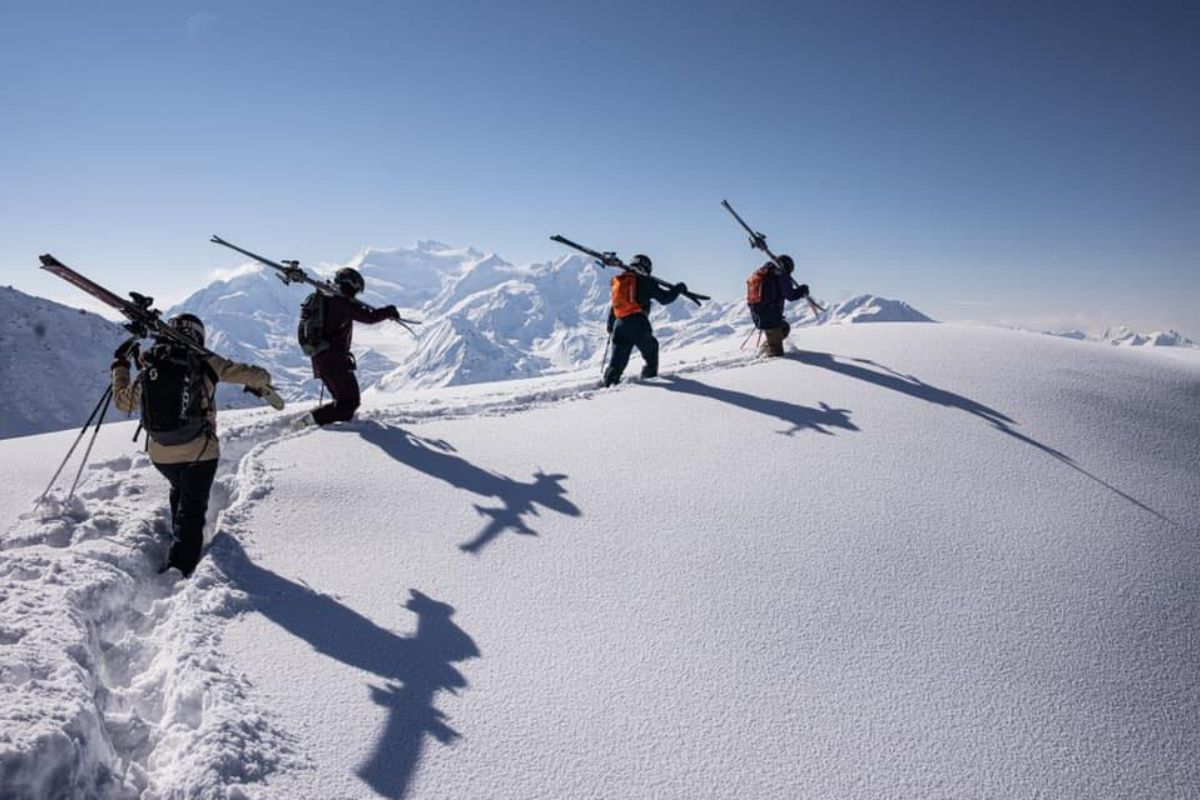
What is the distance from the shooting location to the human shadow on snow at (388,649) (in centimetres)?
325

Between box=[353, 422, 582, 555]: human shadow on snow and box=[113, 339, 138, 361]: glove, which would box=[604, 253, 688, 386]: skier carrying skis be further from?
box=[113, 339, 138, 361]: glove

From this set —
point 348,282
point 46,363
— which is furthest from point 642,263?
point 46,363

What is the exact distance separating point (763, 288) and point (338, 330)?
816 cm

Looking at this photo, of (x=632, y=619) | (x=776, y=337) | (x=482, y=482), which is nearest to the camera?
(x=632, y=619)

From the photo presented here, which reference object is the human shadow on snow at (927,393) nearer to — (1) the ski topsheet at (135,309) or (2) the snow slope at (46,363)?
(1) the ski topsheet at (135,309)

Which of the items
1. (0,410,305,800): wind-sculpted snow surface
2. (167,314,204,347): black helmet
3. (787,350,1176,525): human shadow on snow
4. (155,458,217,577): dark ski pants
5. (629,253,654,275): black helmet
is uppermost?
(629,253,654,275): black helmet

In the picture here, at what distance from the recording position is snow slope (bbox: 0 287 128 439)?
82.7 meters

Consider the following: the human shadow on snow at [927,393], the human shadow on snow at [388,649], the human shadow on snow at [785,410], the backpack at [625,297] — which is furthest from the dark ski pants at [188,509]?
the human shadow on snow at [927,393]

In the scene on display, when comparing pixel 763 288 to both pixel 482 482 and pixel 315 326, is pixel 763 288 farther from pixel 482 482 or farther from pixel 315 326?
pixel 315 326

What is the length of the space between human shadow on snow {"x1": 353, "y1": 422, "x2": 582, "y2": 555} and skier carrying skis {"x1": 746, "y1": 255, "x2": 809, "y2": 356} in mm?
6869

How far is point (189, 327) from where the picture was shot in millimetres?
5480

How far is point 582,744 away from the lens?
338 centimetres

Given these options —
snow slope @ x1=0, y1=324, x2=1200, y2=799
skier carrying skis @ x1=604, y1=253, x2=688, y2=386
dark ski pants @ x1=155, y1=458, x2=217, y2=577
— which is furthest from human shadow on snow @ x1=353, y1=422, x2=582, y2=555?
skier carrying skis @ x1=604, y1=253, x2=688, y2=386

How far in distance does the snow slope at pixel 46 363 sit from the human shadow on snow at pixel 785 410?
9541 cm
